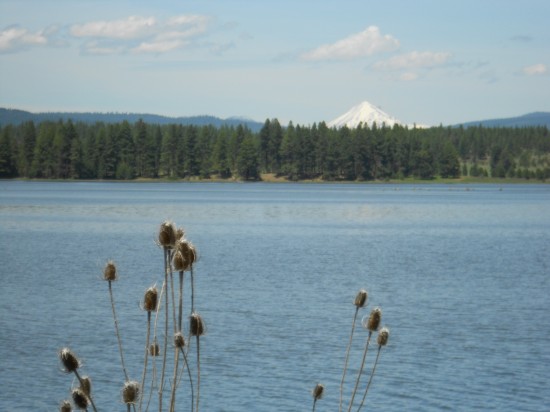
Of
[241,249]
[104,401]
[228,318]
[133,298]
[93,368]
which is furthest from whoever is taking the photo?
[241,249]

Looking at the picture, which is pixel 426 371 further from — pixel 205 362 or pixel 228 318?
pixel 228 318

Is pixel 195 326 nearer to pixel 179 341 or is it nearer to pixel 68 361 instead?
pixel 179 341

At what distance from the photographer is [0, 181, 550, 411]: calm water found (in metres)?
25.0

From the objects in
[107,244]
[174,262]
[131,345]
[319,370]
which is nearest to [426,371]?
[319,370]

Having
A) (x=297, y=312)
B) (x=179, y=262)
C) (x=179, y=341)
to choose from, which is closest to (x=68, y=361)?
(x=179, y=262)

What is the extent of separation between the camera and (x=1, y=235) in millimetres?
71812

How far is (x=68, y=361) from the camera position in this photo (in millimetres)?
5730

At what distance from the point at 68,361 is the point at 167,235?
0.98 m

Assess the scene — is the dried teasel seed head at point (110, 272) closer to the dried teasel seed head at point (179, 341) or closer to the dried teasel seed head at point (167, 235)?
the dried teasel seed head at point (167, 235)

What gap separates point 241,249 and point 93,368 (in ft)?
126

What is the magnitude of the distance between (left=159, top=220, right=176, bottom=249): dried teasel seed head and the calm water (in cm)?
1740

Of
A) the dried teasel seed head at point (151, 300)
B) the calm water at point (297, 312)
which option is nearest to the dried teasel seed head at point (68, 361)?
the dried teasel seed head at point (151, 300)

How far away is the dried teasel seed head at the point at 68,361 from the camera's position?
567 centimetres

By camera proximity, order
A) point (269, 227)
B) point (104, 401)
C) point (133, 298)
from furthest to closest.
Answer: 1. point (269, 227)
2. point (133, 298)
3. point (104, 401)
